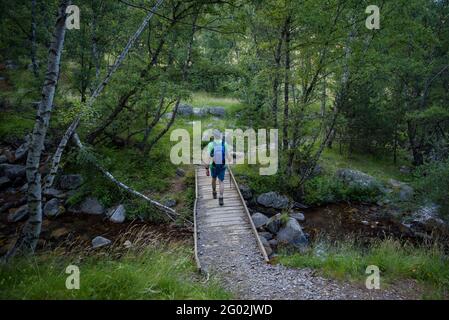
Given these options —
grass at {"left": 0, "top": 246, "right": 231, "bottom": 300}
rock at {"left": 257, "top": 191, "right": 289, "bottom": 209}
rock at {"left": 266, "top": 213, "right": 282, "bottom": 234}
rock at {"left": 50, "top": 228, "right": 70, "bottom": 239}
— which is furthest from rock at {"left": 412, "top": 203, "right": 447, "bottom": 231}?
rock at {"left": 50, "top": 228, "right": 70, "bottom": 239}

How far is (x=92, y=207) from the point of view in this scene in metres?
12.5

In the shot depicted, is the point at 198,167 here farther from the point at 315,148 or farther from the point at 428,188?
the point at 428,188

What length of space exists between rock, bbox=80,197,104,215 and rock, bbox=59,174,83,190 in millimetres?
1332

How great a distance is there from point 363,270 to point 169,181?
970 centimetres

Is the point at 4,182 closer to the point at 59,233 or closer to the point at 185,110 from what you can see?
the point at 59,233

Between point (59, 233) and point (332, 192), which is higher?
point (332, 192)

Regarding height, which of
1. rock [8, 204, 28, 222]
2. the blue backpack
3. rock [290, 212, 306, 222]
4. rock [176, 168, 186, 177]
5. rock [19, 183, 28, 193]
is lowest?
rock [290, 212, 306, 222]

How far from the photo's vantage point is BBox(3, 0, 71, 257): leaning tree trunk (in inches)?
233

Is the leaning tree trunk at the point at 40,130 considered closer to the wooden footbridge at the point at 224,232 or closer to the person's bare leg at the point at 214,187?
the wooden footbridge at the point at 224,232

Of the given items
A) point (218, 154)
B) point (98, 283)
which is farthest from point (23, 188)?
point (98, 283)

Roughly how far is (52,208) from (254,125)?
8868mm

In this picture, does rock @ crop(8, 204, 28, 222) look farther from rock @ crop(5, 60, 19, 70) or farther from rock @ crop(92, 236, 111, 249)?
rock @ crop(5, 60, 19, 70)

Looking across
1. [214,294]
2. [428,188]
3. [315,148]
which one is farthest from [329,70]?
[214,294]

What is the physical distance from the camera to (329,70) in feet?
39.3
